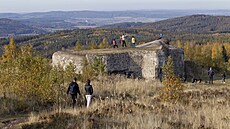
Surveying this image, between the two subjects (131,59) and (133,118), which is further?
(131,59)

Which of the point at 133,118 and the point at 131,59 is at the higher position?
the point at 133,118

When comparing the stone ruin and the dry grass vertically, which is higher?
the dry grass

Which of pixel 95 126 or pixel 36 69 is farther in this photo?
pixel 36 69

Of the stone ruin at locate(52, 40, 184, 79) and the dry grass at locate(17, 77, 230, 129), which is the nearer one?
the dry grass at locate(17, 77, 230, 129)

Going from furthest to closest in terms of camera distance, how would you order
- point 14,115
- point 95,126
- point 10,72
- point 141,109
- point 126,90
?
point 126,90 → point 10,72 → point 14,115 → point 141,109 → point 95,126

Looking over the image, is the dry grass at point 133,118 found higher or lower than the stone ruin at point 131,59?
higher

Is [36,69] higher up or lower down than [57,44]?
higher up

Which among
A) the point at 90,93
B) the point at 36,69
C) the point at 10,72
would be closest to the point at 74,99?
the point at 90,93

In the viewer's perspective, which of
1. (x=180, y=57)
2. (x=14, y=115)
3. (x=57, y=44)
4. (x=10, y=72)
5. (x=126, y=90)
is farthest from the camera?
(x=57, y=44)

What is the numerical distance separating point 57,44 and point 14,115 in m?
122

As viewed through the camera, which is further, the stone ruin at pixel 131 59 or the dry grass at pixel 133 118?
the stone ruin at pixel 131 59

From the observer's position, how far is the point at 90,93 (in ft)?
38.9

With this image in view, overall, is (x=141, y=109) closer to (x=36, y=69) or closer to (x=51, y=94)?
(x=51, y=94)

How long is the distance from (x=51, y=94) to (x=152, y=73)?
699 inches
